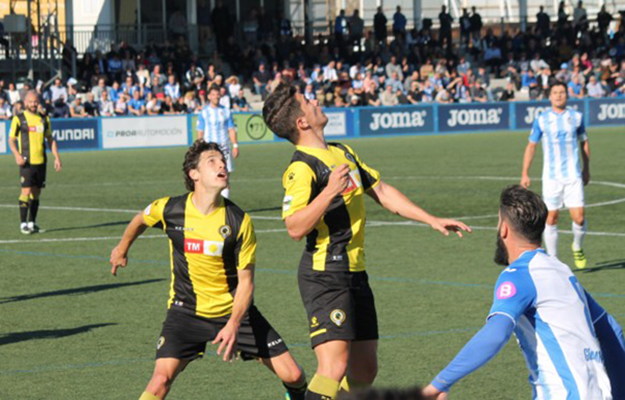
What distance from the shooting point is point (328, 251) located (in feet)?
22.5

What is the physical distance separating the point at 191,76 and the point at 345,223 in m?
34.9

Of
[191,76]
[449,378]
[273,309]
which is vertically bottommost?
[273,309]

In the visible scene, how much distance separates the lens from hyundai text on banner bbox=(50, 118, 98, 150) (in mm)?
35031

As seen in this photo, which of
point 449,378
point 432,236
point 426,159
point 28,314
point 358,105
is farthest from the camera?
point 358,105

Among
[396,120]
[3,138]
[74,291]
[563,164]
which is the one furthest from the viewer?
[396,120]

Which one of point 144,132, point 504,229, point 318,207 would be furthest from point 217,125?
point 144,132

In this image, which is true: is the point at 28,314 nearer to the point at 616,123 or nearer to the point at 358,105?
the point at 358,105

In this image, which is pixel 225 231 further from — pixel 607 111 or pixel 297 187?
pixel 607 111

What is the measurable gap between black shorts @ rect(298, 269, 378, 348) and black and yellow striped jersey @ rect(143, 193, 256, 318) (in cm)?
41

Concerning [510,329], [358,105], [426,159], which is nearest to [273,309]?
[510,329]

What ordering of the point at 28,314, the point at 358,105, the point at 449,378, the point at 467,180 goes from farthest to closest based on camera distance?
the point at 358,105 < the point at 467,180 < the point at 28,314 < the point at 449,378

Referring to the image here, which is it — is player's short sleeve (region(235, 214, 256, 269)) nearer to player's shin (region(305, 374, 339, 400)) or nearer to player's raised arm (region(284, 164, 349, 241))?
player's raised arm (region(284, 164, 349, 241))

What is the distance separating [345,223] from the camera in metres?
6.90

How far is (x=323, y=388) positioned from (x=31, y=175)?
41.5 feet
